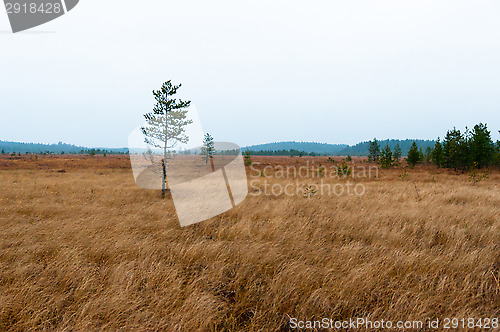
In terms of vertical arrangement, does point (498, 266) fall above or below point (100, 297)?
below

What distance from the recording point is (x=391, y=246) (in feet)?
14.9

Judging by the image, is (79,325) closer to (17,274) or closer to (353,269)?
Answer: (17,274)

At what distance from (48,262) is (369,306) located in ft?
16.5

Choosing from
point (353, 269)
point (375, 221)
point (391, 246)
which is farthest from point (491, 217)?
point (353, 269)

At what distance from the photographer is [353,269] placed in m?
3.37

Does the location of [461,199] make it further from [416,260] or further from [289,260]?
[289,260]

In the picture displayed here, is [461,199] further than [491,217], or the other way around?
[461,199]

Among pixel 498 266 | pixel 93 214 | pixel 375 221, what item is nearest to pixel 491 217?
pixel 375 221

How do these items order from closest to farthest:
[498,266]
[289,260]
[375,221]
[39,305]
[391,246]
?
1. [39,305]
2. [498,266]
3. [289,260]
4. [391,246]
5. [375,221]

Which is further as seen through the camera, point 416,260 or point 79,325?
point 416,260

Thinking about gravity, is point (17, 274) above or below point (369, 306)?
above

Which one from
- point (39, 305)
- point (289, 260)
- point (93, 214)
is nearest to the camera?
point (39, 305)

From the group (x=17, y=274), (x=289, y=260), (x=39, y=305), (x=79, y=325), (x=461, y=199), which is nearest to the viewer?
(x=79, y=325)

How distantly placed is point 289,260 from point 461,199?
9.80 metres
